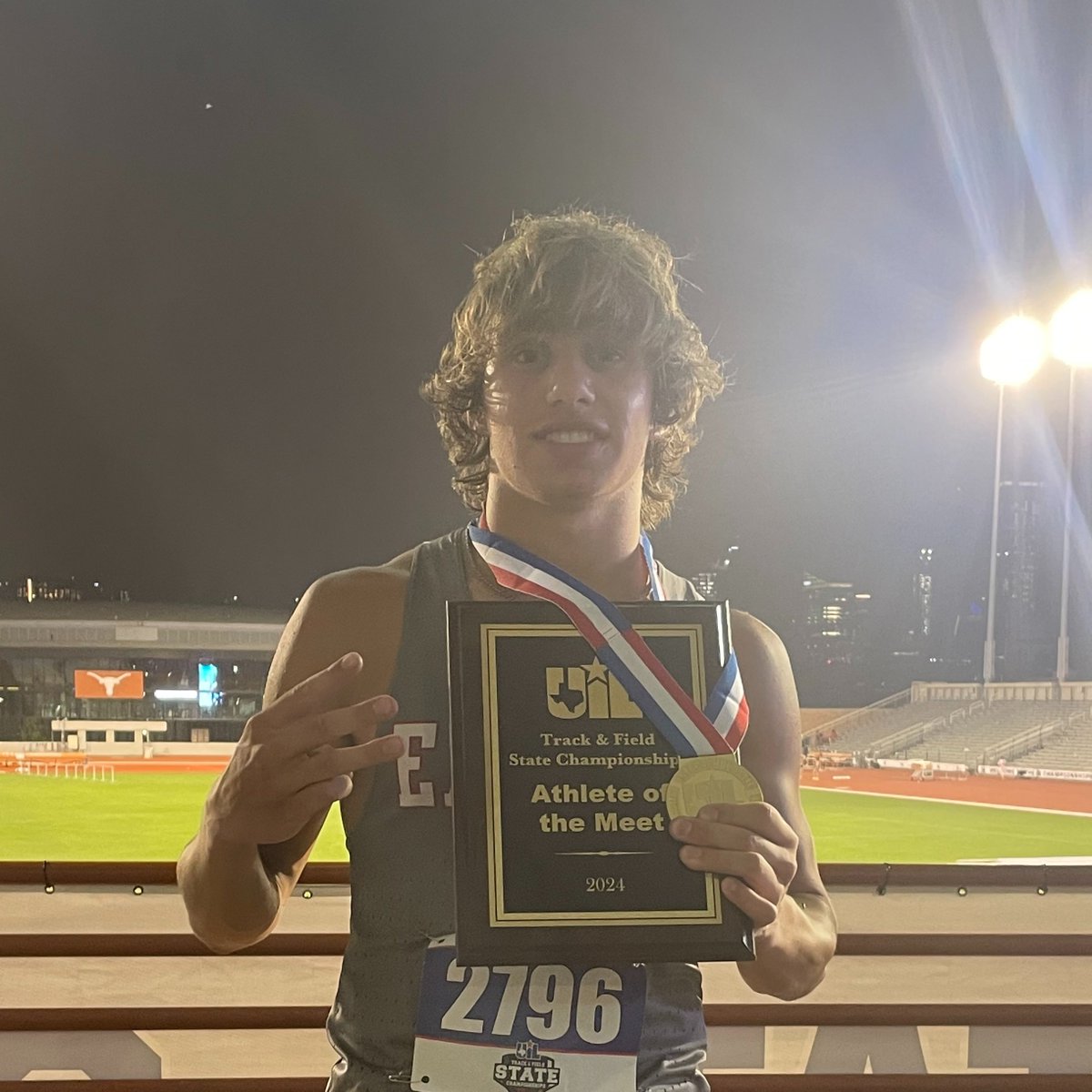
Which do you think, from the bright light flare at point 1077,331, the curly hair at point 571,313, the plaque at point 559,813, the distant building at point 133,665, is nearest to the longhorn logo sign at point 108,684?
the distant building at point 133,665

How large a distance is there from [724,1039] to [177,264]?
3423 cm

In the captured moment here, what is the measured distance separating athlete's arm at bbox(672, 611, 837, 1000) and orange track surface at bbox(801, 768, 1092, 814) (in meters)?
Result: 15.2

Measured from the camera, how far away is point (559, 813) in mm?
951

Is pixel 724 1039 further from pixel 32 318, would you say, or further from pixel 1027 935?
pixel 32 318

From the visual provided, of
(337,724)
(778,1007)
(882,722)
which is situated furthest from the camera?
(882,722)

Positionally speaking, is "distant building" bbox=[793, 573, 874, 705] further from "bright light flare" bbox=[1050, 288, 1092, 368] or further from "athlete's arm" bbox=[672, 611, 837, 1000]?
"athlete's arm" bbox=[672, 611, 837, 1000]

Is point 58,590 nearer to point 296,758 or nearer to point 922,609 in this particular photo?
point 922,609

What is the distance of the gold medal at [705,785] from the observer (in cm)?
95

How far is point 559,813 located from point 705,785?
12 cm

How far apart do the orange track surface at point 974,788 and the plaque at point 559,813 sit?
15511 mm

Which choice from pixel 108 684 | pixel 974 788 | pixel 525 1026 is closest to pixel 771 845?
pixel 525 1026

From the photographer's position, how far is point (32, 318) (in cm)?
3584

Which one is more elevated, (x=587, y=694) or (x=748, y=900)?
(x=587, y=694)

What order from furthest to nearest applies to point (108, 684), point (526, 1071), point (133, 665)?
point (133, 665) → point (108, 684) → point (526, 1071)
